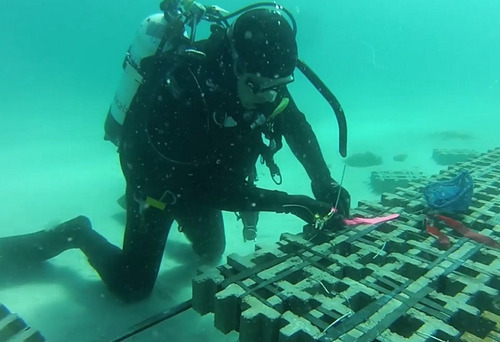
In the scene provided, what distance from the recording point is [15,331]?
2615 mm

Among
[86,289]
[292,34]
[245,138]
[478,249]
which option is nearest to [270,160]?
[245,138]

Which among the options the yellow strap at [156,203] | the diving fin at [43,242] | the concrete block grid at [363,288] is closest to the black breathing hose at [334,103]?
the concrete block grid at [363,288]

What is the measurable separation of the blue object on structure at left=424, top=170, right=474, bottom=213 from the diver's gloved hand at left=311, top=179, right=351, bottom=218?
96 centimetres

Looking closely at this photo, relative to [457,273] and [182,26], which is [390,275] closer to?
[457,273]

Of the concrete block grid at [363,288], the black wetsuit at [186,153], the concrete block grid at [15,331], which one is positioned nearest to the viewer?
the concrete block grid at [363,288]

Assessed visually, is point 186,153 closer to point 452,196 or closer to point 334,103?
point 334,103

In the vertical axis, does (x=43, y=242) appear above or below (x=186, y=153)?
below

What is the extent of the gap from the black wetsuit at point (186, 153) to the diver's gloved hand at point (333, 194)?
0.28ft

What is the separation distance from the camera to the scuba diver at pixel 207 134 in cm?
300

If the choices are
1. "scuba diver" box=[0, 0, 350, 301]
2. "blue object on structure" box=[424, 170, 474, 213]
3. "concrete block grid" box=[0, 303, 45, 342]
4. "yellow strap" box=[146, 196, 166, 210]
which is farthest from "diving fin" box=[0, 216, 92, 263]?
"blue object on structure" box=[424, 170, 474, 213]

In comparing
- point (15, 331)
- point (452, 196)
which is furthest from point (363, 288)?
point (15, 331)

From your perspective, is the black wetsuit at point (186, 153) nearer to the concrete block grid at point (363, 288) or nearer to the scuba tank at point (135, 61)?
the concrete block grid at point (363, 288)

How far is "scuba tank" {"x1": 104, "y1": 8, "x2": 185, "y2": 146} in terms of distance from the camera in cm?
443

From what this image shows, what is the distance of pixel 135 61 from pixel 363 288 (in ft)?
12.4
